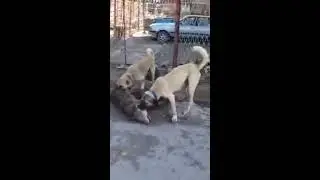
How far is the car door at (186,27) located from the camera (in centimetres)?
116

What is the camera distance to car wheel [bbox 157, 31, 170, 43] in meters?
1.20

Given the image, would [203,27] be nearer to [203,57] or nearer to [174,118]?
[203,57]

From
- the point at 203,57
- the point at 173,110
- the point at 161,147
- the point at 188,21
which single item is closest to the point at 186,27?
the point at 188,21

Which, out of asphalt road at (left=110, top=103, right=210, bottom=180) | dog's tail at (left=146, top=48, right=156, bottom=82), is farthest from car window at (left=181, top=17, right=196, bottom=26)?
asphalt road at (left=110, top=103, right=210, bottom=180)

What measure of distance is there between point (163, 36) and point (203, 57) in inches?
6.1

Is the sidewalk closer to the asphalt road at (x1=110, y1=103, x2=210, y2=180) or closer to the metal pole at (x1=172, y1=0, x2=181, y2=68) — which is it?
the metal pole at (x1=172, y1=0, x2=181, y2=68)

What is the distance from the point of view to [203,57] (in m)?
1.12

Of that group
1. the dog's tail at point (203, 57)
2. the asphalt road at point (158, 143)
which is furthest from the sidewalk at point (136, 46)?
the dog's tail at point (203, 57)
